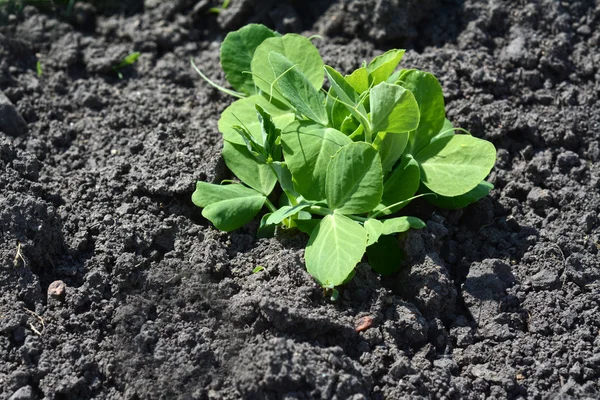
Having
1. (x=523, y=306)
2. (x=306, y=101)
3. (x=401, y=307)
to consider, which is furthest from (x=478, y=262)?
(x=306, y=101)

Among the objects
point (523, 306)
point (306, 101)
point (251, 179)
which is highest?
point (306, 101)

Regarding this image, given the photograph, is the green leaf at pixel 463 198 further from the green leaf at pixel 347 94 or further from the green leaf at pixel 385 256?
the green leaf at pixel 347 94

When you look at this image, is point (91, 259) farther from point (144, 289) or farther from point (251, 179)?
point (251, 179)

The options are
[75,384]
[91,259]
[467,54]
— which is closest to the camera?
[75,384]

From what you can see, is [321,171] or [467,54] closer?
[321,171]

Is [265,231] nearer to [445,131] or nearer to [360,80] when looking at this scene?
[360,80]

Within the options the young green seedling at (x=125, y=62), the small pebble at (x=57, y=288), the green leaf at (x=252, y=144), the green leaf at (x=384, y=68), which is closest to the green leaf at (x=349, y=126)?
the green leaf at (x=384, y=68)
